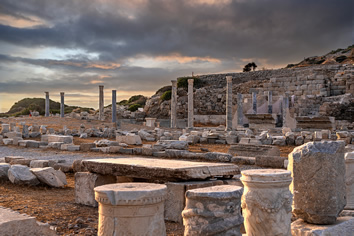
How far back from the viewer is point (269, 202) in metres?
4.12

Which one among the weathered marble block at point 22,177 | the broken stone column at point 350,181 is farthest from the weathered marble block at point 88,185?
the broken stone column at point 350,181

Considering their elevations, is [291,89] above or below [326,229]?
above

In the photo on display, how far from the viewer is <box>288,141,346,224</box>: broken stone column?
452cm

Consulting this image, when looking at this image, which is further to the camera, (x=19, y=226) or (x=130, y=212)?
(x=19, y=226)

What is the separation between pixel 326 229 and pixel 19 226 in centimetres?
345

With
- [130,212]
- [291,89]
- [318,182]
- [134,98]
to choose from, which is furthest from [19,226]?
[134,98]

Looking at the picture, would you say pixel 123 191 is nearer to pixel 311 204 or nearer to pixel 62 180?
pixel 311 204

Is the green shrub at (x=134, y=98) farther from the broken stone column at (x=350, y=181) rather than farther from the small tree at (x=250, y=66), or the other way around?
the broken stone column at (x=350, y=181)

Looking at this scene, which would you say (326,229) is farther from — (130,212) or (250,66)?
(250,66)

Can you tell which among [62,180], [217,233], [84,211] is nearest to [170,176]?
[84,211]

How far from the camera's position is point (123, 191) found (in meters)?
3.67

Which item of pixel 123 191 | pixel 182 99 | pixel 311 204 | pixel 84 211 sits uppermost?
pixel 182 99

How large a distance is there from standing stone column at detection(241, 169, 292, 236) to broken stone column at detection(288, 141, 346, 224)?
1.56 ft

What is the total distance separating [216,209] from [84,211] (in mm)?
3174
